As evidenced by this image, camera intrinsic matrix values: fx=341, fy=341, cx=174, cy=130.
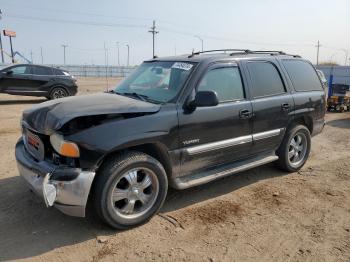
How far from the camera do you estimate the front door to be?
4.06m

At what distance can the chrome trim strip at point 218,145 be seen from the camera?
4.11m

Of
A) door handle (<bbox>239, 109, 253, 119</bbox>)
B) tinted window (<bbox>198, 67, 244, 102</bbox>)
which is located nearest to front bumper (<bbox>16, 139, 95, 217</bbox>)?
tinted window (<bbox>198, 67, 244, 102</bbox>)

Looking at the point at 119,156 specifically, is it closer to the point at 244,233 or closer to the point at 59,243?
the point at 59,243

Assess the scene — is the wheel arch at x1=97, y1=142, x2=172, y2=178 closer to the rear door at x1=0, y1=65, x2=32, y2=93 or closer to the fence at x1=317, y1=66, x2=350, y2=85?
the rear door at x1=0, y1=65, x2=32, y2=93

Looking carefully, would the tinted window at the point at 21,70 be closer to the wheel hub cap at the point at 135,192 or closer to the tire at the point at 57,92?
the tire at the point at 57,92

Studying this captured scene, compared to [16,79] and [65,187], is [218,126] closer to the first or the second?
[65,187]

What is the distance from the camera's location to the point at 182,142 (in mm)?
3990

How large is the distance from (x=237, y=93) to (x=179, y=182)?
4.83 feet

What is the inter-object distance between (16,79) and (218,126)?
1186cm

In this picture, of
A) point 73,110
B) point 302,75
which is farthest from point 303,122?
point 73,110

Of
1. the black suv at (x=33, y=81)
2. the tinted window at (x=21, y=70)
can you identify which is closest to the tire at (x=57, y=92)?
the black suv at (x=33, y=81)

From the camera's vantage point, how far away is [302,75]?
5.77 metres

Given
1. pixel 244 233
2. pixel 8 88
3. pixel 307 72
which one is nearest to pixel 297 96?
pixel 307 72

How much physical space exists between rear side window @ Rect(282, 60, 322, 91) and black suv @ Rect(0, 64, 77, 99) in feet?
35.8
